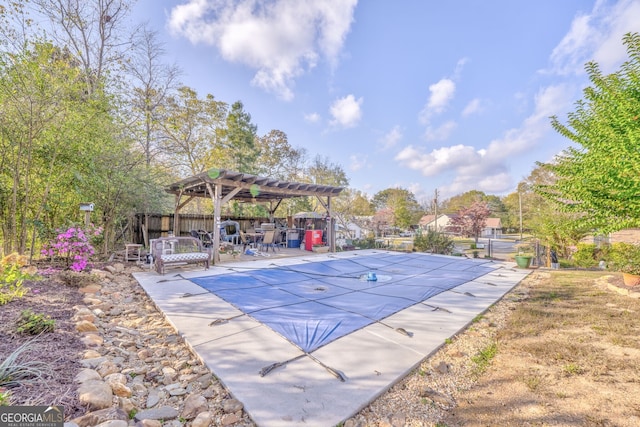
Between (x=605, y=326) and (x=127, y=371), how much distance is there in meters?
5.43

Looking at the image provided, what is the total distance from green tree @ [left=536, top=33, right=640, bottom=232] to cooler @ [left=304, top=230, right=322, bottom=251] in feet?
25.4

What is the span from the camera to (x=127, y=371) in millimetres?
2203

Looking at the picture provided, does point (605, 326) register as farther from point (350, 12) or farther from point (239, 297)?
point (350, 12)

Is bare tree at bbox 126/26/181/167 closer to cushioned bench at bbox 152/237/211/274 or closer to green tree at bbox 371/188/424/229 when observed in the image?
cushioned bench at bbox 152/237/211/274

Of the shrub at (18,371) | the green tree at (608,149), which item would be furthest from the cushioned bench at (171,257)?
the green tree at (608,149)

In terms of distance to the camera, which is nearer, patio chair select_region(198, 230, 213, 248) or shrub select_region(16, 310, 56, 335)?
shrub select_region(16, 310, 56, 335)

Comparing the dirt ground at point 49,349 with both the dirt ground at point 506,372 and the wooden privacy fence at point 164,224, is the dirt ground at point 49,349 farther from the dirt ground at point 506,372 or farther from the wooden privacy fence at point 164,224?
the wooden privacy fence at point 164,224

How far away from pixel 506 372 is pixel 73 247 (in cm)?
716

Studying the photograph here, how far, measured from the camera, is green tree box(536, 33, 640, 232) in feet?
10.2

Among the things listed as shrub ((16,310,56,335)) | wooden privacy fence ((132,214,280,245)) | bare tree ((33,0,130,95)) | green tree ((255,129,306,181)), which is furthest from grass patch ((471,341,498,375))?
green tree ((255,129,306,181))

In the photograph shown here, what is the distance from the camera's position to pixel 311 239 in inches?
416

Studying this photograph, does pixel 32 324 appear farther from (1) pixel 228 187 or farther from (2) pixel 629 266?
(2) pixel 629 266

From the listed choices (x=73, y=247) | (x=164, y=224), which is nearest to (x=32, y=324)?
(x=73, y=247)

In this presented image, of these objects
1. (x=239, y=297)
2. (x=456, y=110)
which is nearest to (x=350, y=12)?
(x=456, y=110)
